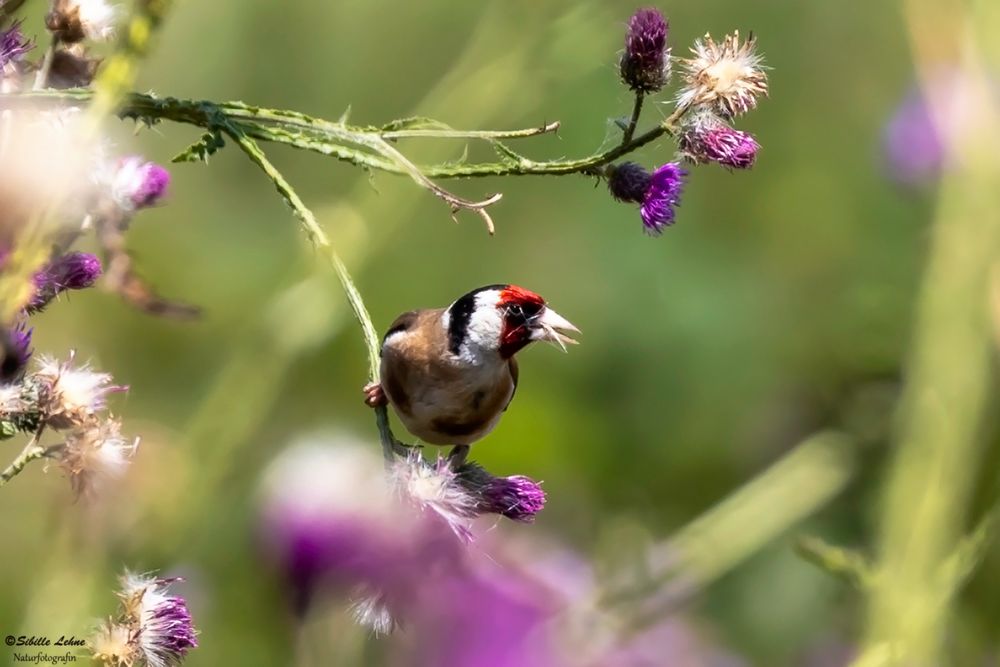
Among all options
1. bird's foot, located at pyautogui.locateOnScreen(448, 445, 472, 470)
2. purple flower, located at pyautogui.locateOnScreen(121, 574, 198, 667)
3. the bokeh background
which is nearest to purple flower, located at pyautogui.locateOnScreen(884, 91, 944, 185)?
→ the bokeh background

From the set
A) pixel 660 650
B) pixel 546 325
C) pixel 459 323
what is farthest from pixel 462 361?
pixel 660 650

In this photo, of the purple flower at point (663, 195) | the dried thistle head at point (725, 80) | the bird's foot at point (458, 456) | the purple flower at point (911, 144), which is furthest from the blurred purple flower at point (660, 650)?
the purple flower at point (911, 144)

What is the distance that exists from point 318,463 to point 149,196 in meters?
0.47

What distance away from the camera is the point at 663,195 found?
116 centimetres

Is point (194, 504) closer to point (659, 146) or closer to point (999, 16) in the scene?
point (999, 16)

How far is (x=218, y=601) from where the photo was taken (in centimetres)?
242

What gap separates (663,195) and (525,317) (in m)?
0.35

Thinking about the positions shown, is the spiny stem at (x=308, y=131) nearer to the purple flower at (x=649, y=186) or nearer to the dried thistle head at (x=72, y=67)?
the purple flower at (x=649, y=186)

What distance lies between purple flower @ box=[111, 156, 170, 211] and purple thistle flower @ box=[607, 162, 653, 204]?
0.38 m

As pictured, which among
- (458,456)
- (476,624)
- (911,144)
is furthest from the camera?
(911,144)

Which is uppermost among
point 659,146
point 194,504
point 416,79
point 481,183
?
point 416,79

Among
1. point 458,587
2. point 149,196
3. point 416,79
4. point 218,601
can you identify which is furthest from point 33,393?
point 416,79

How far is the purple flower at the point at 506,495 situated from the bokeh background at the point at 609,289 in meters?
0.57

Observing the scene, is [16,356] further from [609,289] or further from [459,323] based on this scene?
[609,289]
